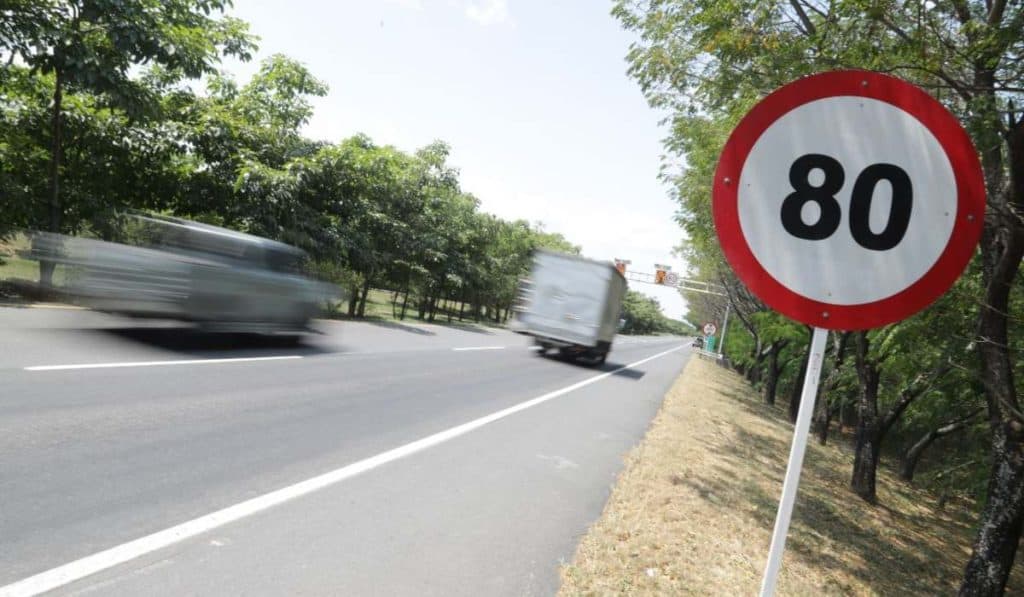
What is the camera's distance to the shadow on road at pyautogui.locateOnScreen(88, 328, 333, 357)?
837cm

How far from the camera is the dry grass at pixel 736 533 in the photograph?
3736mm

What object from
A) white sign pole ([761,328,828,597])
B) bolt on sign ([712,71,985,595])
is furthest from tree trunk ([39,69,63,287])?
white sign pole ([761,328,828,597])

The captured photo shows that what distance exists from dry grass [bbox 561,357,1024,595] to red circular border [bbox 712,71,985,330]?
2.33m

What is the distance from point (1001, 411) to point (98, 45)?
14778 millimetres

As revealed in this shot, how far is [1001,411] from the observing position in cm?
471

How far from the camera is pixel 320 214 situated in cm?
1927

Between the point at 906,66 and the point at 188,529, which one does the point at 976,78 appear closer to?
the point at 906,66

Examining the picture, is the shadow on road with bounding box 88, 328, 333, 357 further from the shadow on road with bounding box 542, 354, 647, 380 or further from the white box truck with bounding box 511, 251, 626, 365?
the shadow on road with bounding box 542, 354, 647, 380

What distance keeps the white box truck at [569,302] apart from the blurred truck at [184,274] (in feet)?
29.0

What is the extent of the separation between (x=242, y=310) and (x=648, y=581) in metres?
7.69

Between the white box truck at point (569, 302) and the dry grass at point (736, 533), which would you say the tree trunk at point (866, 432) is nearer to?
the dry grass at point (736, 533)

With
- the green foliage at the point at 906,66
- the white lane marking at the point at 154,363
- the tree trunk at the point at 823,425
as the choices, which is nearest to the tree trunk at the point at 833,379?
the tree trunk at the point at 823,425

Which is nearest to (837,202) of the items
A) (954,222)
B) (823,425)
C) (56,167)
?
(954,222)

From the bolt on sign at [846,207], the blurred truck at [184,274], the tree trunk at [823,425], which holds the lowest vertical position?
the tree trunk at [823,425]
